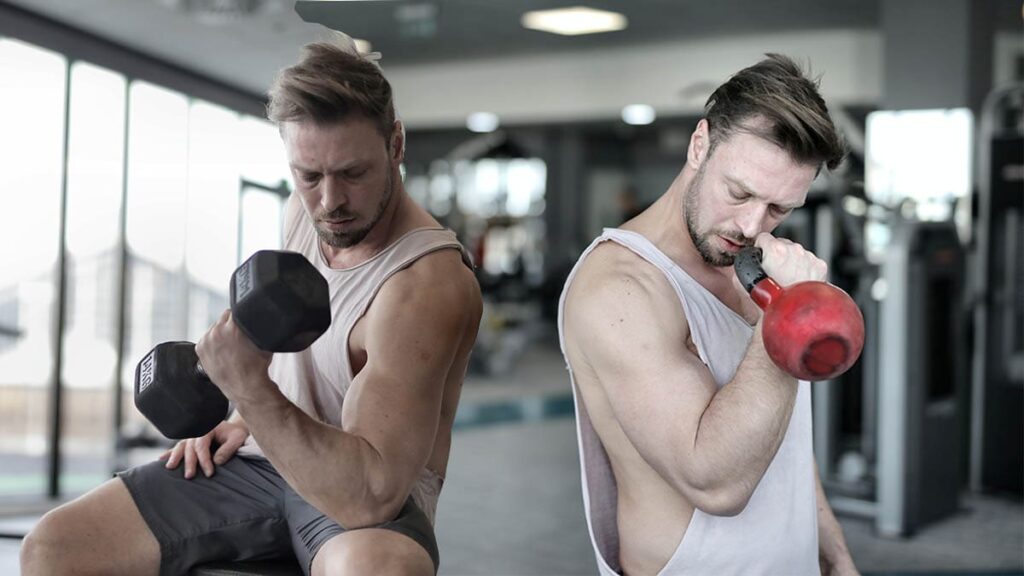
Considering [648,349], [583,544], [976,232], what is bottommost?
[583,544]

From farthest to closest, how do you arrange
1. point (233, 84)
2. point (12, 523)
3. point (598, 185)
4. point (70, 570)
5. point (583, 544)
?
point (598, 185)
point (583, 544)
point (12, 523)
point (233, 84)
point (70, 570)

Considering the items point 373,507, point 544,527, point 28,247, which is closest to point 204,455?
point 373,507

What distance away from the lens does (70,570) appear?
1520 millimetres

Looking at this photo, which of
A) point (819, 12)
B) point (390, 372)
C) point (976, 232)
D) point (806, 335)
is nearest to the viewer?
point (806, 335)

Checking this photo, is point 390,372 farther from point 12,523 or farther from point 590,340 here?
point 12,523

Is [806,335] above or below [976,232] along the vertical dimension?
below

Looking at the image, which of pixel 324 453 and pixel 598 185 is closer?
pixel 324 453

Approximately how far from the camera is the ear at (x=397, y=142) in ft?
5.14

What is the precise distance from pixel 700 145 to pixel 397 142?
0.45m

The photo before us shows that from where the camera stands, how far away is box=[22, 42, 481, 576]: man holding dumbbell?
1294mm

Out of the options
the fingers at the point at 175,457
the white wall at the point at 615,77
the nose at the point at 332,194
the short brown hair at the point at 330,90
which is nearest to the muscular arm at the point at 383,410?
the nose at the point at 332,194

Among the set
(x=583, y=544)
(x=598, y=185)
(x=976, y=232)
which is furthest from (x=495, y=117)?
(x=583, y=544)

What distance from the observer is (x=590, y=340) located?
1423 millimetres

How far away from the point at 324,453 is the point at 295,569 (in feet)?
1.34
